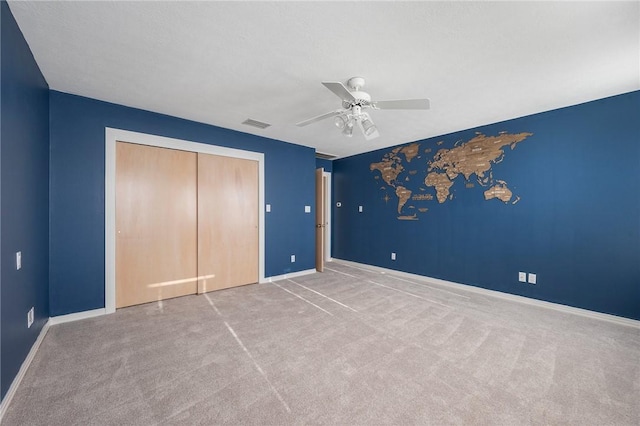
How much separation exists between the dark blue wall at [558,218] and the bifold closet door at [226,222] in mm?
3014

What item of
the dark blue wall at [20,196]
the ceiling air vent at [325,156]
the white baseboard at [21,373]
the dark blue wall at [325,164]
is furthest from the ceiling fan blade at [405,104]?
the dark blue wall at [325,164]

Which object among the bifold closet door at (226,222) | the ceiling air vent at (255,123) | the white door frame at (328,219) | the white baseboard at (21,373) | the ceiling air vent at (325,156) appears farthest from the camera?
the white door frame at (328,219)

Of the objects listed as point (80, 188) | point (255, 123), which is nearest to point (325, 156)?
point (255, 123)

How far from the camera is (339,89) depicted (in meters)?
2.16

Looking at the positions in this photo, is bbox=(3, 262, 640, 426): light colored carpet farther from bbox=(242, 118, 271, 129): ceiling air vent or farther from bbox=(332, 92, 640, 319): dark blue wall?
bbox=(242, 118, 271, 129): ceiling air vent

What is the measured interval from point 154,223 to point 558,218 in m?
5.21

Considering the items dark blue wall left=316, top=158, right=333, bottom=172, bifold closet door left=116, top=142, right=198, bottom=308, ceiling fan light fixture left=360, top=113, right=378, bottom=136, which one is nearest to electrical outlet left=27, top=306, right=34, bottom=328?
bifold closet door left=116, top=142, right=198, bottom=308

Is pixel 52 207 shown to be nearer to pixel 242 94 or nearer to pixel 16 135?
pixel 16 135

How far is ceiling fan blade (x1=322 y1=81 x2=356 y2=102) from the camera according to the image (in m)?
2.05

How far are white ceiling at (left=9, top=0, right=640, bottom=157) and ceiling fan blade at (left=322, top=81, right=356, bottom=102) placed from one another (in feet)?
0.89

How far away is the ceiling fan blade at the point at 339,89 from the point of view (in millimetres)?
2049

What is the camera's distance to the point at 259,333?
269 centimetres

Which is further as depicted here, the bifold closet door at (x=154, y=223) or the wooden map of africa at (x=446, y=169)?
the wooden map of africa at (x=446, y=169)

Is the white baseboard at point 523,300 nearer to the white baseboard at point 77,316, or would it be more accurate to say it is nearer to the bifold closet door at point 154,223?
the bifold closet door at point 154,223
